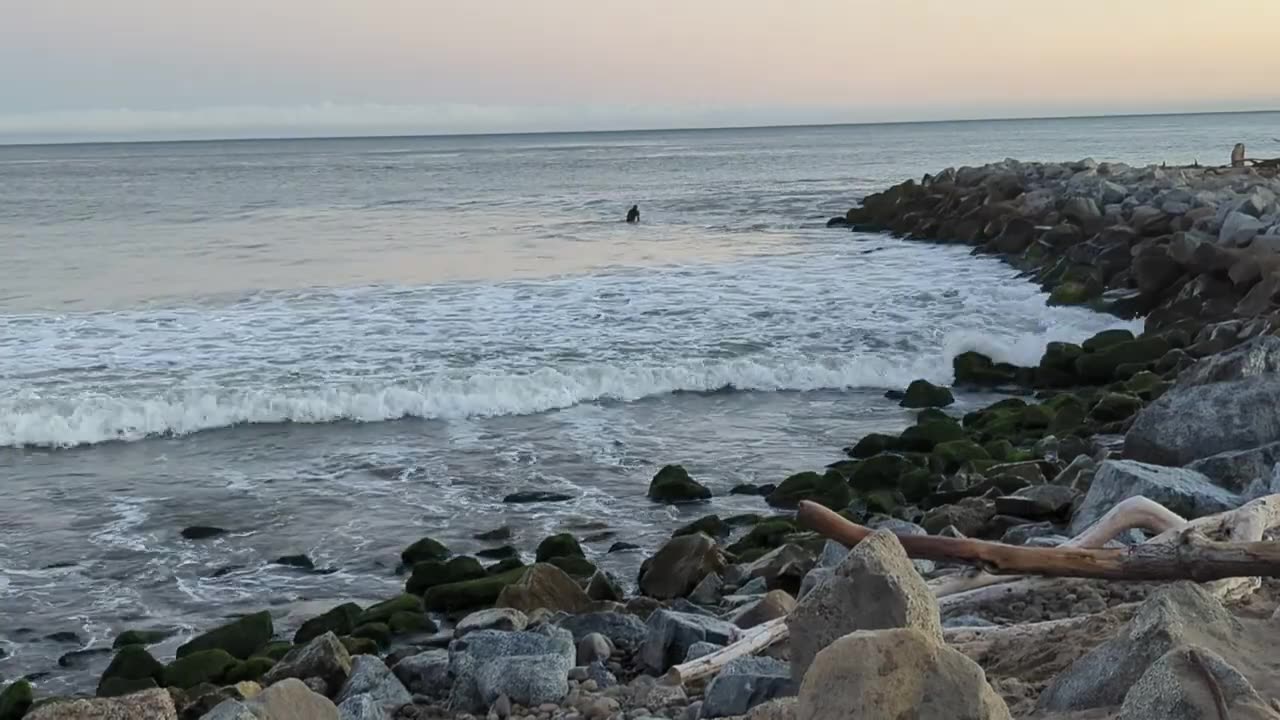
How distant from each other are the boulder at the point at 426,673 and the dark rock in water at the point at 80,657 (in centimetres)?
197

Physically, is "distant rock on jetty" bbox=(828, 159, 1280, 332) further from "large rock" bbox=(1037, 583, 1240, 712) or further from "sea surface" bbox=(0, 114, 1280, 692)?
"large rock" bbox=(1037, 583, 1240, 712)

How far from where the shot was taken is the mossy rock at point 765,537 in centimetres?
715

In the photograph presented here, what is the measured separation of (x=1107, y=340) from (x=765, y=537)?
6.50 m

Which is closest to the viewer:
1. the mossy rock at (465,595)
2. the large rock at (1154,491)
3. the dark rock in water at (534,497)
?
the large rock at (1154,491)

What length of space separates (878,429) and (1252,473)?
511cm

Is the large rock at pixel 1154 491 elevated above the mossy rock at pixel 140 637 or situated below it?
above

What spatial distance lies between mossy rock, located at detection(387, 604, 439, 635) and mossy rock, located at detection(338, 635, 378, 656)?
1.22ft

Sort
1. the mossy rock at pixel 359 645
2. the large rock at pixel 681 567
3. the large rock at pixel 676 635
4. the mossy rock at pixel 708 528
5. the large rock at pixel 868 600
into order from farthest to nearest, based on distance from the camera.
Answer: the mossy rock at pixel 708 528, the large rock at pixel 681 567, the mossy rock at pixel 359 645, the large rock at pixel 676 635, the large rock at pixel 868 600

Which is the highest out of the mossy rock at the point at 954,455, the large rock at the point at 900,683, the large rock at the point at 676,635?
the large rock at the point at 900,683

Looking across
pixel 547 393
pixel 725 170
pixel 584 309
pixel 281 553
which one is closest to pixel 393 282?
pixel 584 309

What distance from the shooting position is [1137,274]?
48.5 ft

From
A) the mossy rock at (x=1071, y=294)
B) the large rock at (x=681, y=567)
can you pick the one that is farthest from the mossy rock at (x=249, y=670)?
the mossy rock at (x=1071, y=294)

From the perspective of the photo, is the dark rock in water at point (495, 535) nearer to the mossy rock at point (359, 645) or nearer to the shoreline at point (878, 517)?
the shoreline at point (878, 517)

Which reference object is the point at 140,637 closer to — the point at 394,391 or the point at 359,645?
the point at 359,645
